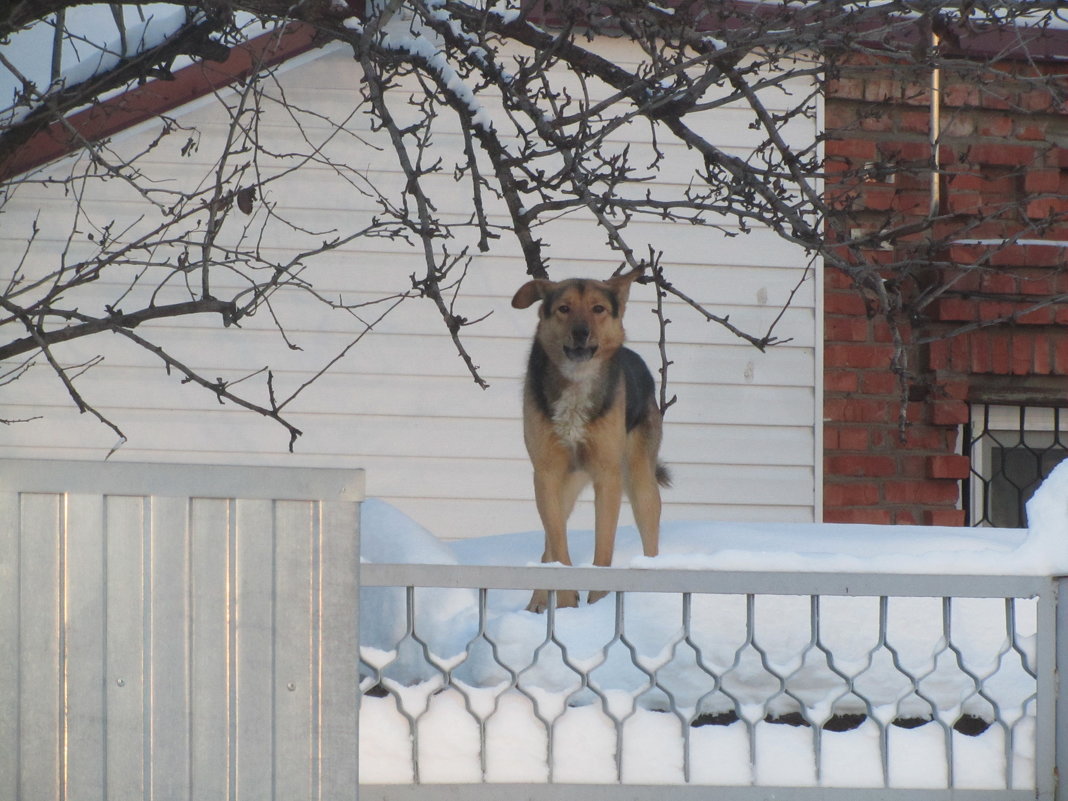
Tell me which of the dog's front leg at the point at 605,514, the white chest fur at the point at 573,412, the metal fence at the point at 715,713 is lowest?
the metal fence at the point at 715,713

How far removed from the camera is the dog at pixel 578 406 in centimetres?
375

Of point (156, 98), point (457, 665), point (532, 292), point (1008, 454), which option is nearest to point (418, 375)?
point (156, 98)

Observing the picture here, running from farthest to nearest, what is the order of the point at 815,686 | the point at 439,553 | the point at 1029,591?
the point at 439,553 → the point at 815,686 → the point at 1029,591

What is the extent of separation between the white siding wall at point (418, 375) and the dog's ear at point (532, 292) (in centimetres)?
201

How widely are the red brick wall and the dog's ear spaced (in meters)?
2.62

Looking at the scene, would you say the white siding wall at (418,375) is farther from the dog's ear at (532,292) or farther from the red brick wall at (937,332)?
the dog's ear at (532,292)

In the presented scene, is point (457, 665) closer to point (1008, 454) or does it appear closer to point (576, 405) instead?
point (576, 405)

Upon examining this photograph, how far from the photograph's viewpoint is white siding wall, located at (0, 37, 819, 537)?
18.9 ft

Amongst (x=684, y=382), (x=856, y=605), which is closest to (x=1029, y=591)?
(x=856, y=605)

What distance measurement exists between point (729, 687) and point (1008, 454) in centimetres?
431

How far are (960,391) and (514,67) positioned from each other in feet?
A: 9.28

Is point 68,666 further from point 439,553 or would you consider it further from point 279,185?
point 279,185

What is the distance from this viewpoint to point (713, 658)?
8.48 ft

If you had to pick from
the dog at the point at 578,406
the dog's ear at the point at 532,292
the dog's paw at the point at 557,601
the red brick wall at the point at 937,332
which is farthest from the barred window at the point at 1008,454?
the dog's paw at the point at 557,601
